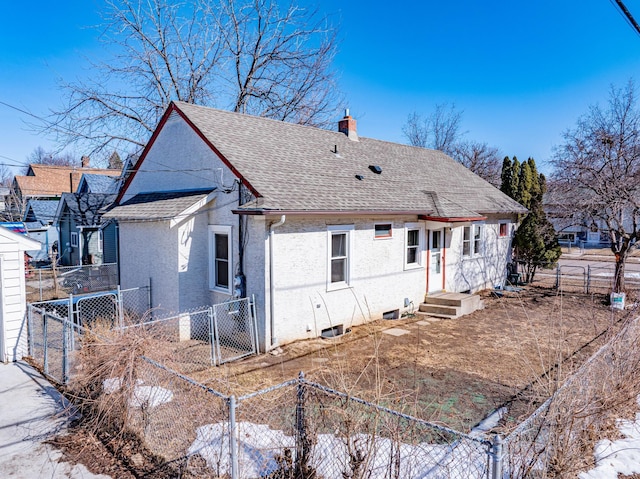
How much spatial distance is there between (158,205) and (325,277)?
4954mm

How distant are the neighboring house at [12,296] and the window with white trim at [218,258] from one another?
3736 mm

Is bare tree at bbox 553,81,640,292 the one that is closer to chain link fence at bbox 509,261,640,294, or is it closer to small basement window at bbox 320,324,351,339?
chain link fence at bbox 509,261,640,294

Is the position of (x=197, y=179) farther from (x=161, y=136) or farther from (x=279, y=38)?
(x=279, y=38)

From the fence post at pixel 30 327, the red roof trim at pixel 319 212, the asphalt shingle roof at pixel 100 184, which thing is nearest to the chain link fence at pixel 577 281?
the red roof trim at pixel 319 212

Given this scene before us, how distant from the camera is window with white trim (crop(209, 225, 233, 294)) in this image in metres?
10.6

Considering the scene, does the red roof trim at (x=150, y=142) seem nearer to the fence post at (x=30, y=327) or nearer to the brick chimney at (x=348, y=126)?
the fence post at (x=30, y=327)

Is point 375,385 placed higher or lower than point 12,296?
lower

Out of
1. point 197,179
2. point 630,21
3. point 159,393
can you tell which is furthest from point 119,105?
point 630,21

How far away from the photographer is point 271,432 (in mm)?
5453

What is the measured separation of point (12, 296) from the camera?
8.48m

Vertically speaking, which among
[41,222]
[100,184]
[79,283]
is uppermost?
[100,184]

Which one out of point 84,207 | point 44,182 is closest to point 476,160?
point 84,207

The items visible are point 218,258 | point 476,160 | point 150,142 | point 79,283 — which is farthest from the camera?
point 476,160

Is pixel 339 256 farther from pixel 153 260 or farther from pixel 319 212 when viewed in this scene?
pixel 153 260
